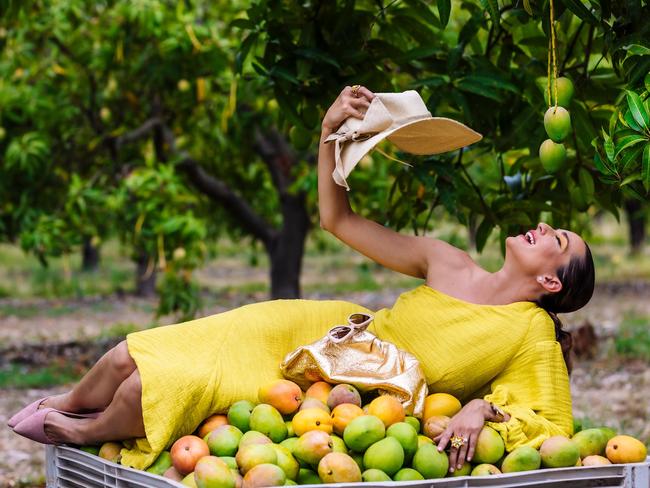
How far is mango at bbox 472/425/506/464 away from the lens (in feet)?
7.65

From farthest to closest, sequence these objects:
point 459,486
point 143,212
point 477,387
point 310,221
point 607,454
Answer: point 310,221
point 143,212
point 477,387
point 607,454
point 459,486

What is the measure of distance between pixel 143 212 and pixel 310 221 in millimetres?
1895

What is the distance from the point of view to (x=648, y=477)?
222 cm

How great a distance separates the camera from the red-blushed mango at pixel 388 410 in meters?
2.38

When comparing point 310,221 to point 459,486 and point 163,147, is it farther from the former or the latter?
point 459,486

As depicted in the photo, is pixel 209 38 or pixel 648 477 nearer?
pixel 648 477

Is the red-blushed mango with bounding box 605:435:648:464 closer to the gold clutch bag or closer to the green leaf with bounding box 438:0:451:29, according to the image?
the gold clutch bag

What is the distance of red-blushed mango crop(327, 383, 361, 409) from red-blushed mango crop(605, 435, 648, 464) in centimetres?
63

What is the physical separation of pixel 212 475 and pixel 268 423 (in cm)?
29

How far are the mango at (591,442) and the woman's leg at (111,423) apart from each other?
109 cm

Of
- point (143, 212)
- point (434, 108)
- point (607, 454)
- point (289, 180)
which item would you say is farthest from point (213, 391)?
point (289, 180)

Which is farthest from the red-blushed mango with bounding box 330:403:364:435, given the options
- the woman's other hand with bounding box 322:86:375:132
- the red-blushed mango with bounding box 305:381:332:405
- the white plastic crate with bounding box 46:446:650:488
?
the woman's other hand with bounding box 322:86:375:132

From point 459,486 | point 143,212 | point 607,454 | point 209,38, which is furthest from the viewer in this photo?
point 209,38

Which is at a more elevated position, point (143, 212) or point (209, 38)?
point (209, 38)
